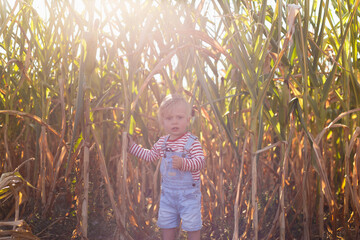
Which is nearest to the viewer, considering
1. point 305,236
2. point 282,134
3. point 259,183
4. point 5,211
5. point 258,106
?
point 258,106

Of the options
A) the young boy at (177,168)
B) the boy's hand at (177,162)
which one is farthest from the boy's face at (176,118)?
the boy's hand at (177,162)

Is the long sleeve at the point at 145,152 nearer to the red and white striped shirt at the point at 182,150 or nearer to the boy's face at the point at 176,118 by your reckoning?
the red and white striped shirt at the point at 182,150

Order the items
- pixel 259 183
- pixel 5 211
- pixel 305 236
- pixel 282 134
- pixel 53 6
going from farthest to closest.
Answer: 1. pixel 259 183
2. pixel 5 211
3. pixel 53 6
4. pixel 305 236
5. pixel 282 134

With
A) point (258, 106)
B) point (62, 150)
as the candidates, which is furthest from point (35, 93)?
point (258, 106)

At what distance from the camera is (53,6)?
187 centimetres

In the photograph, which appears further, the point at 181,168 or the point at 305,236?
the point at 305,236

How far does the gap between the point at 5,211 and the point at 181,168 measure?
1046mm

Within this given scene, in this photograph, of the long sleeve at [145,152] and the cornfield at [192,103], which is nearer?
the cornfield at [192,103]

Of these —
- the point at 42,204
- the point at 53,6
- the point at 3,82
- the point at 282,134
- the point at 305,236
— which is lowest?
the point at 305,236

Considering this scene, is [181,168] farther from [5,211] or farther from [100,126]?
[5,211]

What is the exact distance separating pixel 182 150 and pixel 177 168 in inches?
3.7

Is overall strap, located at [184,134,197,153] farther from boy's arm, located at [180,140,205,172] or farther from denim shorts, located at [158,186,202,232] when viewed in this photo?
denim shorts, located at [158,186,202,232]

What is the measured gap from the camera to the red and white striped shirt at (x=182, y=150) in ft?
5.33

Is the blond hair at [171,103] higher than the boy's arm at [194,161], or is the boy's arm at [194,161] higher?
the blond hair at [171,103]
